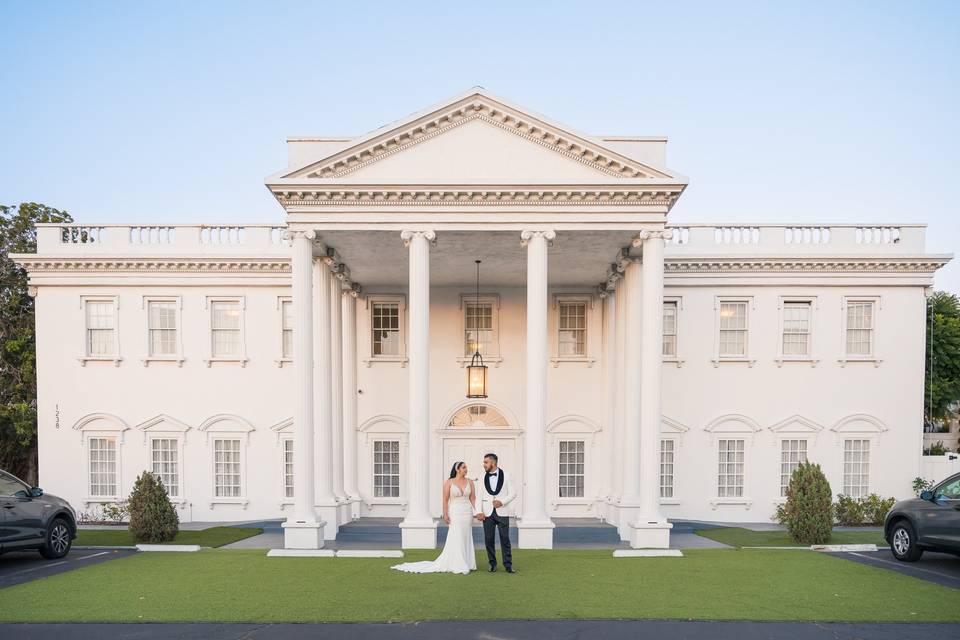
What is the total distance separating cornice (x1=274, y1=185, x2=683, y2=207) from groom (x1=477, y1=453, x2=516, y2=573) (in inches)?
242

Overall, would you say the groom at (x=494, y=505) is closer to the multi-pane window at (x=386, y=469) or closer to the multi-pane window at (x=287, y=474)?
the multi-pane window at (x=386, y=469)

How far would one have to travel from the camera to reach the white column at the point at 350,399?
697 inches

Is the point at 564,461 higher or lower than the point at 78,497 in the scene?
higher

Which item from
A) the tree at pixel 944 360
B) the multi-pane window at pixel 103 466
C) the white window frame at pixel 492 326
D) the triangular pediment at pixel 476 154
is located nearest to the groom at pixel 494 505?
the triangular pediment at pixel 476 154

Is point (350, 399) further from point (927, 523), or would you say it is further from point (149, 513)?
point (927, 523)

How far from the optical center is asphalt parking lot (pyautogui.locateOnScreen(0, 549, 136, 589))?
34.4ft

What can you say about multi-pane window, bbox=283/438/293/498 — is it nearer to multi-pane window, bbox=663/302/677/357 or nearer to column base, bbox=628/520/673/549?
column base, bbox=628/520/673/549

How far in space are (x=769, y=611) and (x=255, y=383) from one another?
15.6 meters

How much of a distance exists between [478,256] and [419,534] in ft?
24.2

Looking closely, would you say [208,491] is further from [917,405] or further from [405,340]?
[917,405]

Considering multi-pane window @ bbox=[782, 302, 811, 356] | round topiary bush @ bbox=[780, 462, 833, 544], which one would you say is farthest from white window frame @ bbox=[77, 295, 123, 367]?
multi-pane window @ bbox=[782, 302, 811, 356]

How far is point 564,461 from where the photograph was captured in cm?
1856

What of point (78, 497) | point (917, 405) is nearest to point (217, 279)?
point (78, 497)

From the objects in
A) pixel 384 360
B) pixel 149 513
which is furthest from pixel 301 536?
pixel 384 360
